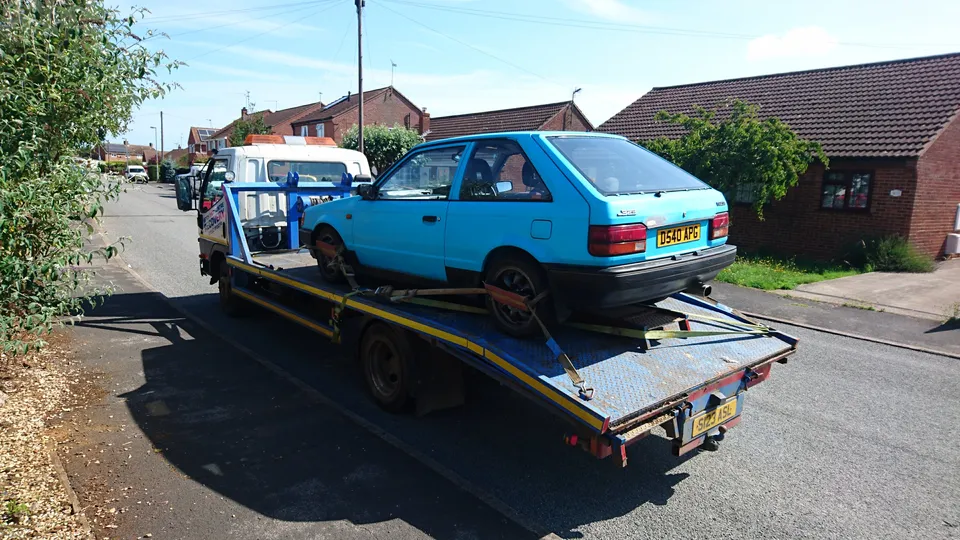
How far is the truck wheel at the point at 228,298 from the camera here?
8.17 m

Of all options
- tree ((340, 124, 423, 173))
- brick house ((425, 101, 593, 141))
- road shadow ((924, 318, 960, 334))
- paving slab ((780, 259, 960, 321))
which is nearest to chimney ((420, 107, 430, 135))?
brick house ((425, 101, 593, 141))

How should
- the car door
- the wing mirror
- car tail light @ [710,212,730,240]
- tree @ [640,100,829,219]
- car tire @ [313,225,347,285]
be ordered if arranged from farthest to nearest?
1. tree @ [640,100,829,219]
2. car tire @ [313,225,347,285]
3. the wing mirror
4. the car door
5. car tail light @ [710,212,730,240]

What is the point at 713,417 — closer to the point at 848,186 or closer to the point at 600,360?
the point at 600,360

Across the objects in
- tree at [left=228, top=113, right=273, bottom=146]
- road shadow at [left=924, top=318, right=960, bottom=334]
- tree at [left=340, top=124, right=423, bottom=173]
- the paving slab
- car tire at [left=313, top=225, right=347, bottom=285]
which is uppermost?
tree at [left=228, top=113, right=273, bottom=146]

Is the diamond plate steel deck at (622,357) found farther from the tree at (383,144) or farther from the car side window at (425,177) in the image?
the tree at (383,144)

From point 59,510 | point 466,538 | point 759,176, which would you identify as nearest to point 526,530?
point 466,538

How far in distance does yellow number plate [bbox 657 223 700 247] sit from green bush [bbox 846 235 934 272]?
10.8 m

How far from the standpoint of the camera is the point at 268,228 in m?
8.23

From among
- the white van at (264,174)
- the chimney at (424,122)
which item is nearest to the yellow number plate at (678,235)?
the white van at (264,174)

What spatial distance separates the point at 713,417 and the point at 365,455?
2409 mm

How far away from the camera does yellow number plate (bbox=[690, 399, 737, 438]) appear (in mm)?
3811

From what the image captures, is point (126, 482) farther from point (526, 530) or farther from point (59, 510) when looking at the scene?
point (526, 530)

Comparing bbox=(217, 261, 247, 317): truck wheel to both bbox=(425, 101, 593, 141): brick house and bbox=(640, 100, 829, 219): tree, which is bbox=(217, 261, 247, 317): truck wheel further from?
bbox=(425, 101, 593, 141): brick house

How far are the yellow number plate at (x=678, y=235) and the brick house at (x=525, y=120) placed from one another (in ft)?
90.6
